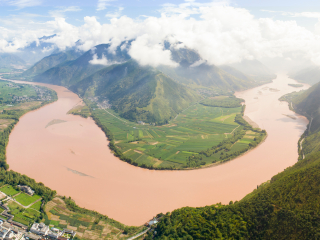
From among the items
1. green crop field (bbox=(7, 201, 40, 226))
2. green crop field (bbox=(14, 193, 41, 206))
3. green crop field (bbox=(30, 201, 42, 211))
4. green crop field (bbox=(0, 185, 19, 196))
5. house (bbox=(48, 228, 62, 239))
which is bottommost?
green crop field (bbox=(0, 185, 19, 196))

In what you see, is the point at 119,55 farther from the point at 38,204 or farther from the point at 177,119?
the point at 38,204

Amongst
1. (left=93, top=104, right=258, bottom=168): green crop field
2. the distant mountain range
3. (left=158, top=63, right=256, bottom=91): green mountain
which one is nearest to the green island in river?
(left=93, top=104, right=258, bottom=168): green crop field

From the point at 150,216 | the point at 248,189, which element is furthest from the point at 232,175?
the point at 150,216

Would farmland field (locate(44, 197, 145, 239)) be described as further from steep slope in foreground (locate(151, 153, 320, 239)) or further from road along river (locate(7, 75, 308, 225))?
steep slope in foreground (locate(151, 153, 320, 239))

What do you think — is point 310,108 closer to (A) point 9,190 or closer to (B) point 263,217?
(B) point 263,217

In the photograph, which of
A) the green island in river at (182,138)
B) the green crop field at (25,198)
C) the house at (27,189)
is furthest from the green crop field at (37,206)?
the green island in river at (182,138)

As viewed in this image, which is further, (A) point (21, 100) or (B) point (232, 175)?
(A) point (21, 100)

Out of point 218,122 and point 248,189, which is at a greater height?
point 248,189
